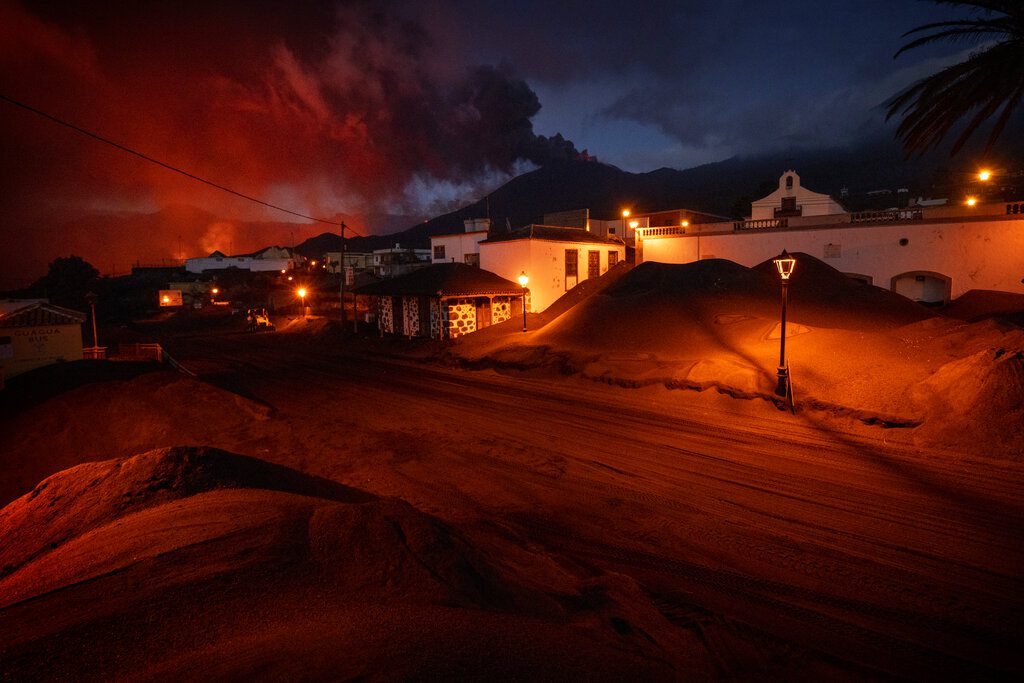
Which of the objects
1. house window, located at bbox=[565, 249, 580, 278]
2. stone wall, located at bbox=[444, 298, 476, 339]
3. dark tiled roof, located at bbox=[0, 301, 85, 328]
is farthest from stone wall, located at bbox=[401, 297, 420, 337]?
dark tiled roof, located at bbox=[0, 301, 85, 328]

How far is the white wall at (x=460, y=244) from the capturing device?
4091 cm

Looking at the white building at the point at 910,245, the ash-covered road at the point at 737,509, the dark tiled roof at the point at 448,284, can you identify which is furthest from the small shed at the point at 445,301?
the white building at the point at 910,245

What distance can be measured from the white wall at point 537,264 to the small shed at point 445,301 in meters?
0.98

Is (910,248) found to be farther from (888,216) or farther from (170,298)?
(170,298)

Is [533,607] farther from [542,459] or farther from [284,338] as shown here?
[284,338]

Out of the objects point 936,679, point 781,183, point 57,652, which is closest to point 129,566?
point 57,652

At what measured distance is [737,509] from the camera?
7.94 m

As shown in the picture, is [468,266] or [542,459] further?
[468,266]

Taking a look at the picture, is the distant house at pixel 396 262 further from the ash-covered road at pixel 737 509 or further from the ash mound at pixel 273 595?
the ash mound at pixel 273 595

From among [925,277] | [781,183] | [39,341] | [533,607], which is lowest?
[533,607]

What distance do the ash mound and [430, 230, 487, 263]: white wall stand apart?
34.7 m

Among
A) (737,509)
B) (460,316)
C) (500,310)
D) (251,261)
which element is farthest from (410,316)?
Result: (251,261)

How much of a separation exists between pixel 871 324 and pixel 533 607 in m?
21.9

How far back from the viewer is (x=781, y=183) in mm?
41719
